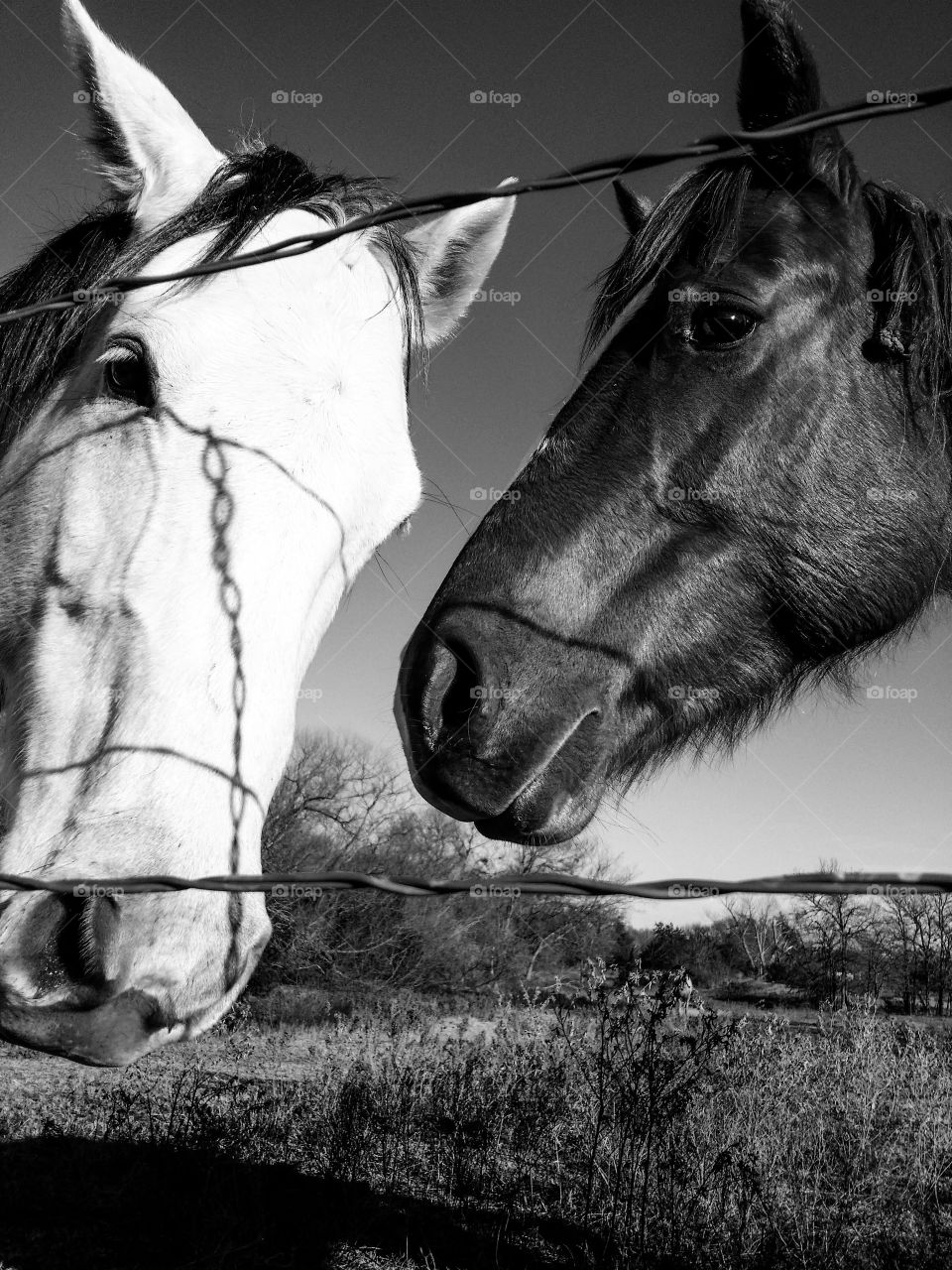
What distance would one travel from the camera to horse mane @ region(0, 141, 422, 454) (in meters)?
2.22

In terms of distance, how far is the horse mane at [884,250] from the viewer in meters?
2.39

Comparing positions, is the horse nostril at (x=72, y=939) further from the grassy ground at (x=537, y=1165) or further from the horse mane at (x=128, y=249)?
the grassy ground at (x=537, y=1165)

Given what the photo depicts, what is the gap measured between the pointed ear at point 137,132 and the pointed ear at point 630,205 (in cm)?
220

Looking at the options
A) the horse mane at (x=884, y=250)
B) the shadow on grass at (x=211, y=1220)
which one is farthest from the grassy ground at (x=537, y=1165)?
→ the horse mane at (x=884, y=250)

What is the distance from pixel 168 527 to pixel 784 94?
225 cm

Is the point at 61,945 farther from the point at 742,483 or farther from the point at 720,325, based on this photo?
the point at 720,325

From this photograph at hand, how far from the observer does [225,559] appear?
1.68m

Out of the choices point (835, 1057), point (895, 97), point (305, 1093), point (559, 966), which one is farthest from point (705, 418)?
point (559, 966)

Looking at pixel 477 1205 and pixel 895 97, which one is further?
pixel 477 1205

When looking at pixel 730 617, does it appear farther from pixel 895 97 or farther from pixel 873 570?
pixel 895 97

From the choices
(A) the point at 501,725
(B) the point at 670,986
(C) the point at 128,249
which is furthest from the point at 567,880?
(B) the point at 670,986

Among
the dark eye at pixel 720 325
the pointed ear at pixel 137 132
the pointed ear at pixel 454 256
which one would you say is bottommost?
the pointed ear at pixel 137 132

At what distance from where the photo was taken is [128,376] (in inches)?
76.3

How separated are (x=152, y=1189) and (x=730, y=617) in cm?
611
